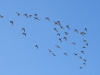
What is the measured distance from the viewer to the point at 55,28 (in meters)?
56.2

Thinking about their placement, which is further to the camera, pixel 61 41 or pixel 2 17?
pixel 61 41

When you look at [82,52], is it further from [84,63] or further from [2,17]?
[2,17]

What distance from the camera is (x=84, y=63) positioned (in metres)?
60.2

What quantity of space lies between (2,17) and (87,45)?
18.0 m

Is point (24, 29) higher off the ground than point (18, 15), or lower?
lower

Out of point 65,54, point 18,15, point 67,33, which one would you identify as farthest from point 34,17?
point 65,54

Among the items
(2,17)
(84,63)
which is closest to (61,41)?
(84,63)

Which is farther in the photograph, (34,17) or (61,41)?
(61,41)

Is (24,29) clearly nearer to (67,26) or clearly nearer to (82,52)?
(67,26)

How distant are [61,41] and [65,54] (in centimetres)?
352

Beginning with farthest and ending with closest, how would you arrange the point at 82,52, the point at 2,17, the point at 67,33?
the point at 82,52, the point at 67,33, the point at 2,17

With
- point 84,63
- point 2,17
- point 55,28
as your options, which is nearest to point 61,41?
point 55,28

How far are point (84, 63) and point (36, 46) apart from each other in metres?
11.6

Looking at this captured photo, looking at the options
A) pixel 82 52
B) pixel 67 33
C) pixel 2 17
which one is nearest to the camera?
pixel 2 17
